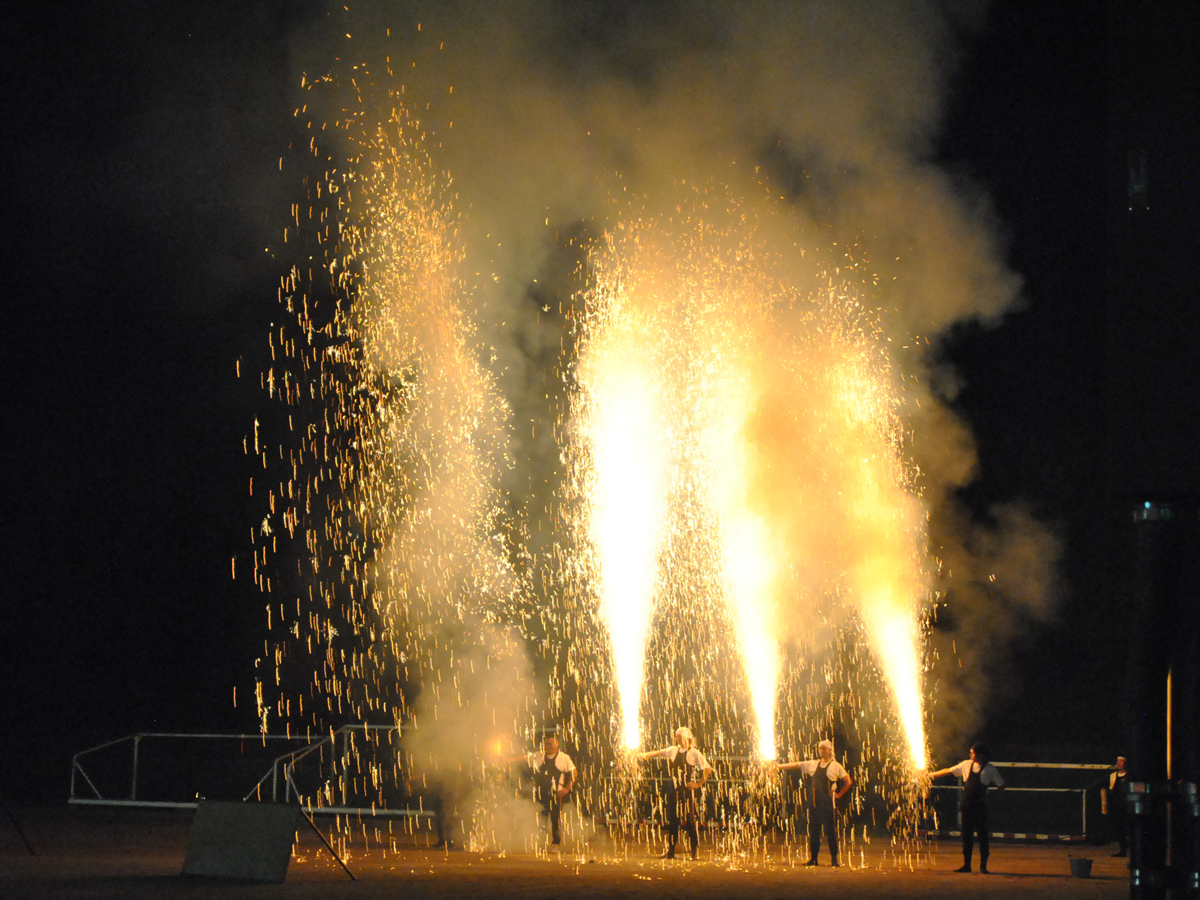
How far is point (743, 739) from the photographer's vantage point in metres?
19.4

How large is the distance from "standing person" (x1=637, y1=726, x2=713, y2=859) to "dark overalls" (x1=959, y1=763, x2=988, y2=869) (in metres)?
2.45

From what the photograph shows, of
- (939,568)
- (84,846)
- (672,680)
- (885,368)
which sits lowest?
(84,846)

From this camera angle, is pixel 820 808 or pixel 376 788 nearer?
pixel 820 808

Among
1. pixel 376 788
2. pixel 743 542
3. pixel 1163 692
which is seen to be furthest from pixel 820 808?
pixel 376 788

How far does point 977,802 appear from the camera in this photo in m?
12.0

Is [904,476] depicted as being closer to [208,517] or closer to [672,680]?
[672,680]

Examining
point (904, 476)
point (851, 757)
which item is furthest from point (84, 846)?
point (904, 476)

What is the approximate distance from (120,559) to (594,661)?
7696 millimetres

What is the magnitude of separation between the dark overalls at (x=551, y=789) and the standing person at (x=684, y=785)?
1.04 m

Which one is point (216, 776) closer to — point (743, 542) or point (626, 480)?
point (626, 480)

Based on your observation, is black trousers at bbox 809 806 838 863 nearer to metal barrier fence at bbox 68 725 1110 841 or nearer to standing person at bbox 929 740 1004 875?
standing person at bbox 929 740 1004 875

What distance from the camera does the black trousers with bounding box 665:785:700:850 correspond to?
12.8 metres

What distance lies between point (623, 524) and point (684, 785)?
4092 mm

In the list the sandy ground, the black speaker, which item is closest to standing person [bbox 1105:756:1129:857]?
the sandy ground
